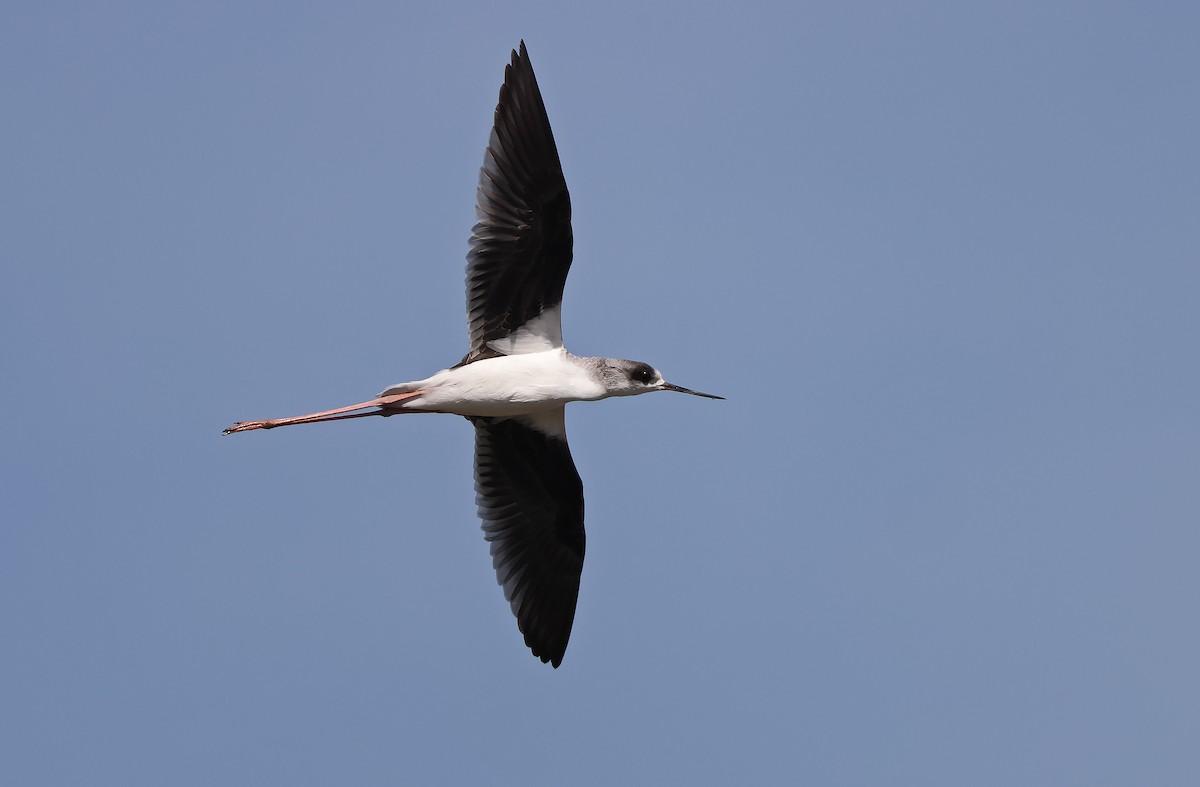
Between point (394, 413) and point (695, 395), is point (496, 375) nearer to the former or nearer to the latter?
point (394, 413)

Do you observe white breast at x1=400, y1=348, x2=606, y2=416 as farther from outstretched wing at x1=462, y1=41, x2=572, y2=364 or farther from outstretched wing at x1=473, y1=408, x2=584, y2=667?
outstretched wing at x1=473, y1=408, x2=584, y2=667

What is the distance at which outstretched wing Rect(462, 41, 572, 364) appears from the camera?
549 inches

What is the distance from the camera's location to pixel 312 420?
559 inches

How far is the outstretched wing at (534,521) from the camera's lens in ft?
49.6

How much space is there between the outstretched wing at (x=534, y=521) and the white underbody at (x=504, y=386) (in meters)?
0.99

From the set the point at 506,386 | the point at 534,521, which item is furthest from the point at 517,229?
the point at 534,521

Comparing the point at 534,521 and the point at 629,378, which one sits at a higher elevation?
the point at 629,378

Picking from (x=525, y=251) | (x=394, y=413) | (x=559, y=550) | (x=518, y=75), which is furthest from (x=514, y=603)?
(x=518, y=75)

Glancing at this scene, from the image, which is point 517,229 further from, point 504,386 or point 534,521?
point 534,521

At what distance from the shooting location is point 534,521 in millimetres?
15344

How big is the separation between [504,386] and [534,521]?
2015mm

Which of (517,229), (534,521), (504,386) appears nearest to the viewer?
(504,386)

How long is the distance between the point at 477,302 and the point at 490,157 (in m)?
1.28

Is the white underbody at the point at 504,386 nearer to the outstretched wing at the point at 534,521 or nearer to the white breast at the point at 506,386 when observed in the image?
the white breast at the point at 506,386
